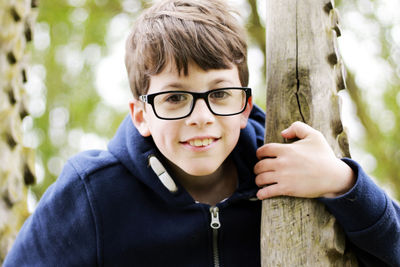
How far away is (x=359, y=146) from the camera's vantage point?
255 inches

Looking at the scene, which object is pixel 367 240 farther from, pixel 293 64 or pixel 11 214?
pixel 11 214

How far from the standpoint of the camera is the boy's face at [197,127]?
5.42 feet

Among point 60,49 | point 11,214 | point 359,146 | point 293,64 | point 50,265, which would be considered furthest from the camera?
point 60,49

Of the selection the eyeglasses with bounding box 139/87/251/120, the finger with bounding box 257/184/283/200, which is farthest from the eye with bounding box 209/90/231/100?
the finger with bounding box 257/184/283/200

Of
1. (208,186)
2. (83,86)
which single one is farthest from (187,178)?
(83,86)

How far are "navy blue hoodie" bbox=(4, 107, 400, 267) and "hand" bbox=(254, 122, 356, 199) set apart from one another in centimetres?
29

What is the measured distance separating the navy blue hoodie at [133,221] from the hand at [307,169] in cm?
29

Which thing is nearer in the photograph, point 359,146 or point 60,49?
point 359,146

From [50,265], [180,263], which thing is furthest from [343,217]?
[50,265]

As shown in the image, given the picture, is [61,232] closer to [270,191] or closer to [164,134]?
[164,134]

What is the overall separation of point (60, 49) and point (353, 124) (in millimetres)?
4828

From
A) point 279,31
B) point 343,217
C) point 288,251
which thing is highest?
point 279,31

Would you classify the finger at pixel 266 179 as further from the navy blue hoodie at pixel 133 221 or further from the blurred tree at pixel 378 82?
the blurred tree at pixel 378 82

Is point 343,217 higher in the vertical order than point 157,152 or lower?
lower
